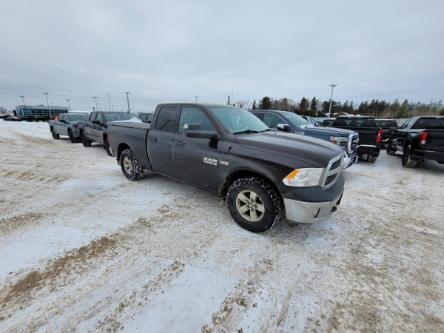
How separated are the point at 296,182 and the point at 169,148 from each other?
2.43 metres

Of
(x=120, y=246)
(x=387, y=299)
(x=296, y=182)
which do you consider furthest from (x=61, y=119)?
(x=387, y=299)

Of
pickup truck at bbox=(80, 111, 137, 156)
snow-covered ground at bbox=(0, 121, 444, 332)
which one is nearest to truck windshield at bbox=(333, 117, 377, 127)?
snow-covered ground at bbox=(0, 121, 444, 332)

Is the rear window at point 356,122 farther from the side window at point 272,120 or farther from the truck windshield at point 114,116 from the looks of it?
the truck windshield at point 114,116

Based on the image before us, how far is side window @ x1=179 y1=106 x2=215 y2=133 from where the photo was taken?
11.8ft

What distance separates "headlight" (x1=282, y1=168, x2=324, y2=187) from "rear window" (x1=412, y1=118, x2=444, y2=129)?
30.7 ft

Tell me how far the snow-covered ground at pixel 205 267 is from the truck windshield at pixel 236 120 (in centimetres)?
146

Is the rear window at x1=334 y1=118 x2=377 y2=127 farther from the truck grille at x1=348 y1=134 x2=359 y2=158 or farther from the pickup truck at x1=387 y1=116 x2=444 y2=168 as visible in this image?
the truck grille at x1=348 y1=134 x2=359 y2=158

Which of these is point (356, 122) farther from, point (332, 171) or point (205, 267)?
point (205, 267)

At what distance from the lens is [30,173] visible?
595cm

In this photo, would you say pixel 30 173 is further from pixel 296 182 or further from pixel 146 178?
pixel 296 182

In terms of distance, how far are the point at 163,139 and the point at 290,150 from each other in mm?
2454

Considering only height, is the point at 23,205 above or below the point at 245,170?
below

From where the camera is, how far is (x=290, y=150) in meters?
2.86

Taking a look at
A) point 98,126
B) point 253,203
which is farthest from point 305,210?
point 98,126
